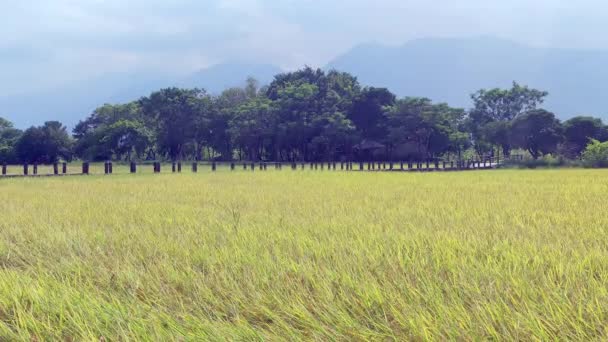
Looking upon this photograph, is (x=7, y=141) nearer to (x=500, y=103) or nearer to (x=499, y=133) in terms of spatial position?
(x=499, y=133)

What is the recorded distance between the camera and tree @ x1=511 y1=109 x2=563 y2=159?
43844 millimetres

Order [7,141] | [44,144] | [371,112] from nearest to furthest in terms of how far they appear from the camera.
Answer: [44,144] < [371,112] < [7,141]

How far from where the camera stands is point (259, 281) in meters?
3.26

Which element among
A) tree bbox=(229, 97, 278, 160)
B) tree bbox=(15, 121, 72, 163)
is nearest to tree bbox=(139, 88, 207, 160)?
tree bbox=(229, 97, 278, 160)

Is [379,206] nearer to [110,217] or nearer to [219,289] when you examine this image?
[110,217]

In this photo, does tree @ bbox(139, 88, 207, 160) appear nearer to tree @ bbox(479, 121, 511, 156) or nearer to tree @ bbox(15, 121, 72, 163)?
tree @ bbox(15, 121, 72, 163)

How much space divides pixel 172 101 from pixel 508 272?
156 ft

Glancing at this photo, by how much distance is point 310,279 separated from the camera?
3238mm

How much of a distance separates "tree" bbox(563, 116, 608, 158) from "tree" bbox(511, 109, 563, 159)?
0.72 m

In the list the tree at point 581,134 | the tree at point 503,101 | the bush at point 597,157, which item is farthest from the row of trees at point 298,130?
the bush at point 597,157

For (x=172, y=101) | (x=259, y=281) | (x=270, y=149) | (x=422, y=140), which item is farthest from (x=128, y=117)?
(x=259, y=281)

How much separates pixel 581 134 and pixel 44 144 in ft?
147

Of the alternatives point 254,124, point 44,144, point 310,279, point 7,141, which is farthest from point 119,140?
point 310,279

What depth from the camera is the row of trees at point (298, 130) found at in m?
43.9
